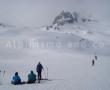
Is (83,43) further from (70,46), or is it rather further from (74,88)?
(74,88)

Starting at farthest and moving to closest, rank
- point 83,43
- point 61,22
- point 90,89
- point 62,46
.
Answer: point 61,22, point 83,43, point 62,46, point 90,89

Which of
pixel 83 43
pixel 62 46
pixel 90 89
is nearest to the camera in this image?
pixel 90 89

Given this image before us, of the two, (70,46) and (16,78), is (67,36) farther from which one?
(16,78)

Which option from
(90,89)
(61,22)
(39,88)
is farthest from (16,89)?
(61,22)

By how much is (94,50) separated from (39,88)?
57.0 m

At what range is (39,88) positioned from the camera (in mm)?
12195

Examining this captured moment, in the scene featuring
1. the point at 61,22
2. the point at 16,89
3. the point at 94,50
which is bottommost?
the point at 16,89

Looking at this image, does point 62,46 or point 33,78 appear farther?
point 62,46

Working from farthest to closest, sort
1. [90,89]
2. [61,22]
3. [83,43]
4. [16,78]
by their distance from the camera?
[61,22], [83,43], [16,78], [90,89]

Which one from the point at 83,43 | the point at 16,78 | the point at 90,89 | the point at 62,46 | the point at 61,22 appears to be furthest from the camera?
the point at 61,22

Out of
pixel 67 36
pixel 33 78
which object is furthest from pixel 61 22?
pixel 33 78

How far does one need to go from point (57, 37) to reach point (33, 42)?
7.02 m

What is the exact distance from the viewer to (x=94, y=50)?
68438mm

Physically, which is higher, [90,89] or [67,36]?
[67,36]
